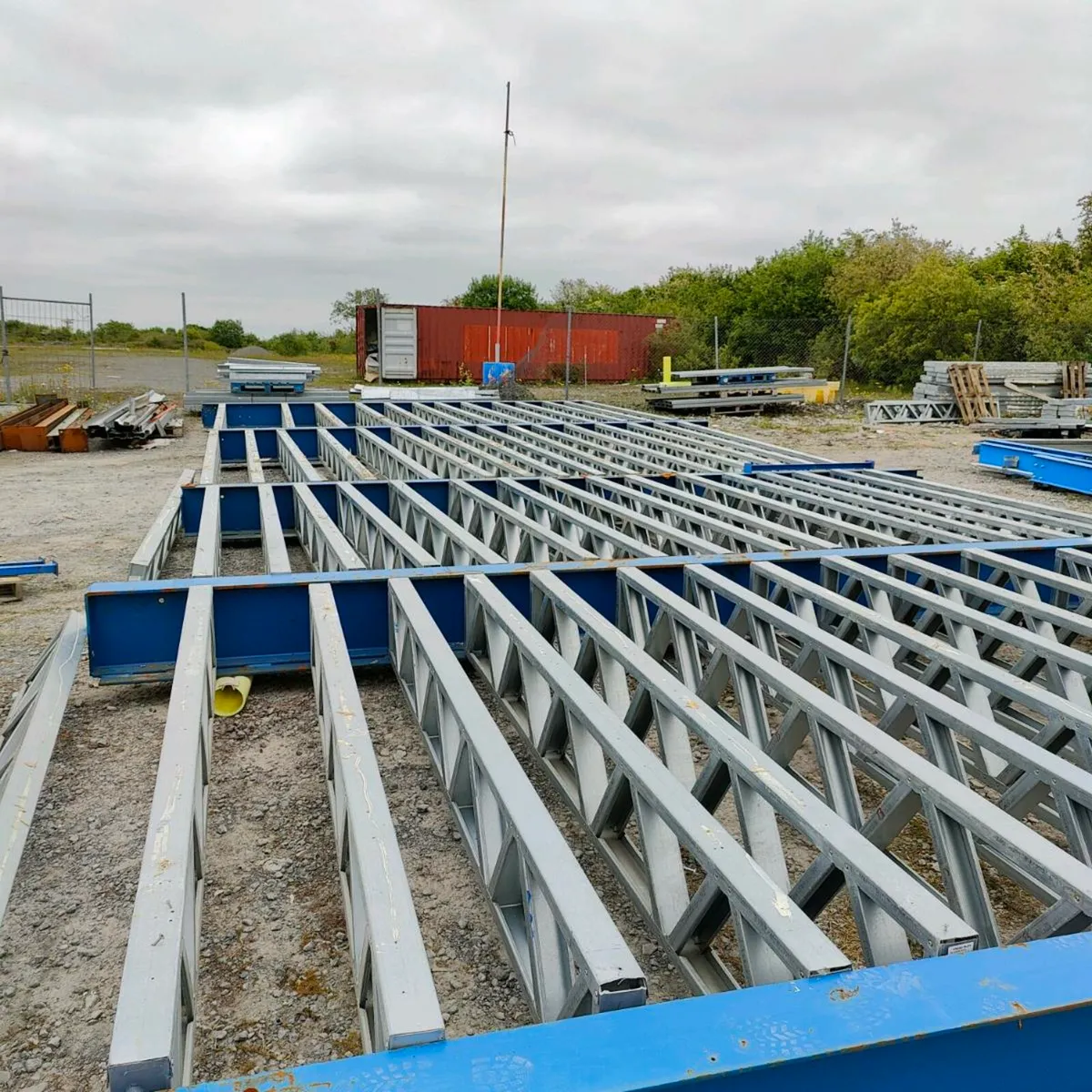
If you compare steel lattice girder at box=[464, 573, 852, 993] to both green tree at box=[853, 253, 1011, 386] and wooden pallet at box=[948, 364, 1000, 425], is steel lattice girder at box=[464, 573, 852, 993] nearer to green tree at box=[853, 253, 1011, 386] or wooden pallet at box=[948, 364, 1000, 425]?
wooden pallet at box=[948, 364, 1000, 425]

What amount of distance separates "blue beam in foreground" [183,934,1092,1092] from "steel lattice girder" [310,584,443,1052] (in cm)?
14

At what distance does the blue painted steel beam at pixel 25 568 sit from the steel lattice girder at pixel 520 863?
13.5 feet

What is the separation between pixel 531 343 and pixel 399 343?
4523 mm

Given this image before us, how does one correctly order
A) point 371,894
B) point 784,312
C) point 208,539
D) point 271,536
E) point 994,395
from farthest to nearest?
1. point 784,312
2. point 994,395
3. point 271,536
4. point 208,539
5. point 371,894

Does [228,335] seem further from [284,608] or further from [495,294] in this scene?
[284,608]

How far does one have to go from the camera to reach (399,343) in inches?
1104

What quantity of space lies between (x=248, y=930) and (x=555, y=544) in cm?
313

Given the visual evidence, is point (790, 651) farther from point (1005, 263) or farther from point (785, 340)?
point (1005, 263)

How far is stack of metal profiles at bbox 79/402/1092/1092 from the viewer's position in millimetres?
1664

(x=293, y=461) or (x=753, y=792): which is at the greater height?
(x=293, y=461)

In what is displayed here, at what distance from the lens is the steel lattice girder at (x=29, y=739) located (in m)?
3.02

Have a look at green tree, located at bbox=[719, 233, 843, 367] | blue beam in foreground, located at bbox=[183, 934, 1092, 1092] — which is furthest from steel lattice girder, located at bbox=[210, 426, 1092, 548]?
green tree, located at bbox=[719, 233, 843, 367]

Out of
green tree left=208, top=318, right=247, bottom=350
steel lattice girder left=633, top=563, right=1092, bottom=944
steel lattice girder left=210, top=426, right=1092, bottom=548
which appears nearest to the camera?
steel lattice girder left=633, top=563, right=1092, bottom=944

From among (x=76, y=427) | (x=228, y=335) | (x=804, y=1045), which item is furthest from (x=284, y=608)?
(x=228, y=335)
